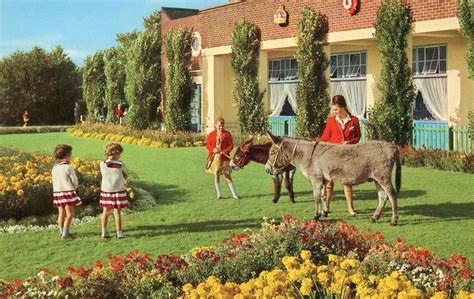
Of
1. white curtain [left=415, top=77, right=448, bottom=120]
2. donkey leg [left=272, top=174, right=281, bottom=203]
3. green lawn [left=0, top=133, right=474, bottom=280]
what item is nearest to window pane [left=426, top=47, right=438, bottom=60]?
white curtain [left=415, top=77, right=448, bottom=120]

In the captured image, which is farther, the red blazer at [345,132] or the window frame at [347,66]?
the window frame at [347,66]

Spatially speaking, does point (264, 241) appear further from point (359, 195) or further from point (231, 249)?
point (359, 195)

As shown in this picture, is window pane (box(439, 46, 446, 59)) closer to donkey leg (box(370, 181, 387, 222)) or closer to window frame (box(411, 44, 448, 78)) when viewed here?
window frame (box(411, 44, 448, 78))

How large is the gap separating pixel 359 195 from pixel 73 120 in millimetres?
44992

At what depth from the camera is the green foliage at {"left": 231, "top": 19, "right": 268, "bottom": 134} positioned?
28.5 metres

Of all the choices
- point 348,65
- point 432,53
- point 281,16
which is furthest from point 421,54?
point 281,16

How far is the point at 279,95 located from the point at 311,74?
5360mm

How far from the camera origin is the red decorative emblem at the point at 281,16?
26750 millimetres

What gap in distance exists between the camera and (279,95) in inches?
1193

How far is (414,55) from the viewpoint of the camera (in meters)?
23.6

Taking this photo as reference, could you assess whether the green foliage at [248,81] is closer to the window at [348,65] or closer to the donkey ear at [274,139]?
the window at [348,65]

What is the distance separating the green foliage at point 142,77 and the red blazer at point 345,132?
71.4 feet

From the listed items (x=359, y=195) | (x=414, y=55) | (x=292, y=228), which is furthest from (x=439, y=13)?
(x=292, y=228)

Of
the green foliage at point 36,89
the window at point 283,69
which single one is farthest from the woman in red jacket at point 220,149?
the green foliage at point 36,89
